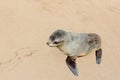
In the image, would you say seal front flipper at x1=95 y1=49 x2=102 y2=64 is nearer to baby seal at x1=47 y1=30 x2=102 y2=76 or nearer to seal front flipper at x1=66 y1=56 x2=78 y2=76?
baby seal at x1=47 y1=30 x2=102 y2=76

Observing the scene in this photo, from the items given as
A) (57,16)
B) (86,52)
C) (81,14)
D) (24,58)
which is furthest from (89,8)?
(24,58)

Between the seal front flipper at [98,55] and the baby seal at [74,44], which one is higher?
the baby seal at [74,44]

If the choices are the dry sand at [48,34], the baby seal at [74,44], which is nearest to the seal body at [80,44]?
the baby seal at [74,44]

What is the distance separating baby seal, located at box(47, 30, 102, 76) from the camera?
4.55m

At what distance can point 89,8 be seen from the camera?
6004mm

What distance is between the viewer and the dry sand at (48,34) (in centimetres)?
481

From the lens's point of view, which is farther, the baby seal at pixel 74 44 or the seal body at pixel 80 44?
the seal body at pixel 80 44

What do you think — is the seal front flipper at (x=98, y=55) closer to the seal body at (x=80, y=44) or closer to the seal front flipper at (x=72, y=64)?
the seal body at (x=80, y=44)

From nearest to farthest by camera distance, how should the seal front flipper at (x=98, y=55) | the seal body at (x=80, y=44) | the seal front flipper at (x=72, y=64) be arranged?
the seal body at (x=80, y=44) → the seal front flipper at (x=72, y=64) → the seal front flipper at (x=98, y=55)

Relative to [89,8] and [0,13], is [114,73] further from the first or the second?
[0,13]

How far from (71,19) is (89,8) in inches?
19.0

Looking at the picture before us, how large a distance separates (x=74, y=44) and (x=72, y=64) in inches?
11.7

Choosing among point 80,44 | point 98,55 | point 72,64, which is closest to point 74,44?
point 80,44

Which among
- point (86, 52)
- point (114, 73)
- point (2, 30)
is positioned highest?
point (2, 30)
